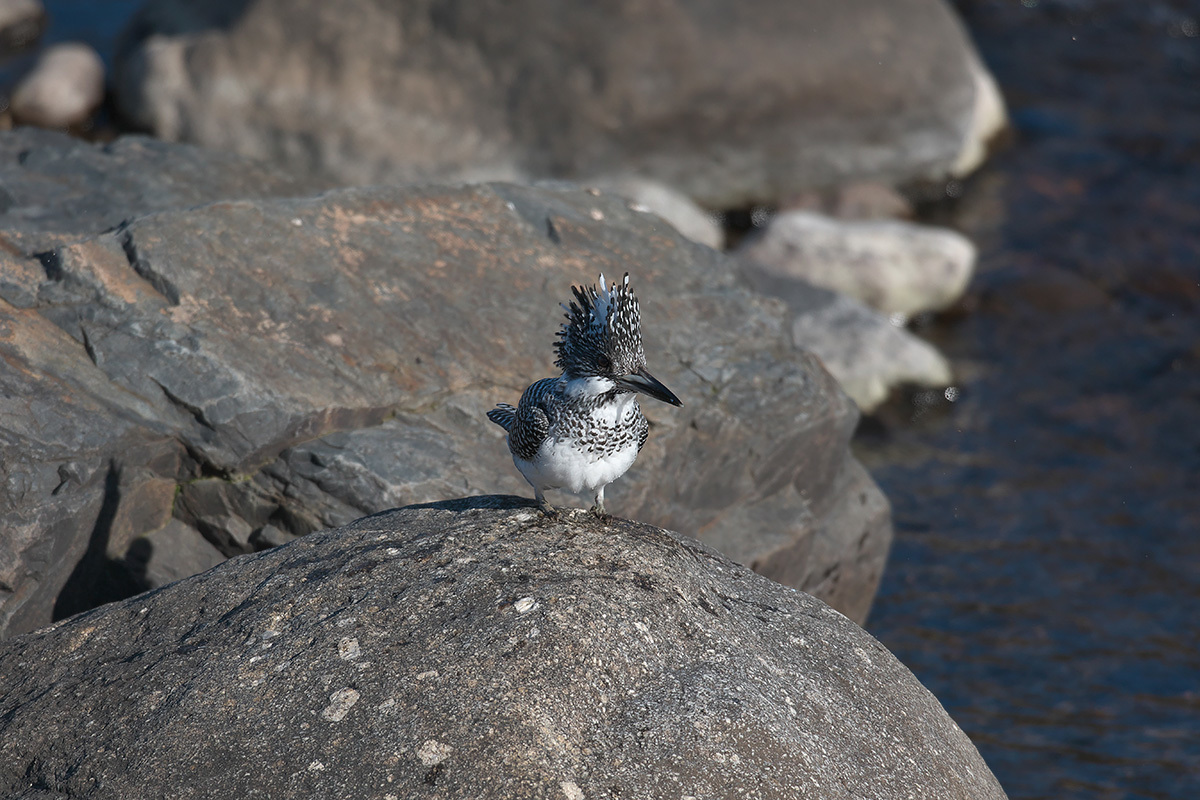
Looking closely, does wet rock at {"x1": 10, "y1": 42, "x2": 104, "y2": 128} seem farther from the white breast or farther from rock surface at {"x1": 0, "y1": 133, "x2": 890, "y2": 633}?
the white breast

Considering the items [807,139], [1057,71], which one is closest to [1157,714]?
[807,139]

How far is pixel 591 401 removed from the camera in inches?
211

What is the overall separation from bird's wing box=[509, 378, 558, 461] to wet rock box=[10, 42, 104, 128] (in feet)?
42.2

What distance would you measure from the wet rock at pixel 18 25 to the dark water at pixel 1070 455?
13.8 m

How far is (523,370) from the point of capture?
7.74 meters

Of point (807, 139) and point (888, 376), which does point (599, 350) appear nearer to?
point (888, 376)

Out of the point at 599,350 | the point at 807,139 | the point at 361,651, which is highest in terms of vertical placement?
the point at 599,350

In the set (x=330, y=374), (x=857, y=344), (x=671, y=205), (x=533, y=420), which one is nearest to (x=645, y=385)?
(x=533, y=420)

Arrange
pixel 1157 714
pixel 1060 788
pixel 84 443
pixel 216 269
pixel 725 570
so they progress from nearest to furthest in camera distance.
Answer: pixel 725 570 < pixel 84 443 < pixel 216 269 < pixel 1060 788 < pixel 1157 714

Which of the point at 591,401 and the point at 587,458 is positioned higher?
the point at 591,401

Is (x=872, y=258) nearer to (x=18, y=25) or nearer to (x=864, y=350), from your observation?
(x=864, y=350)

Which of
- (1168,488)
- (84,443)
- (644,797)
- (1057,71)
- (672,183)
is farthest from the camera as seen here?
(1057,71)

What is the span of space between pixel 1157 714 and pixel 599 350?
666 centimetres

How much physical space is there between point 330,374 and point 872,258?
8786 millimetres
